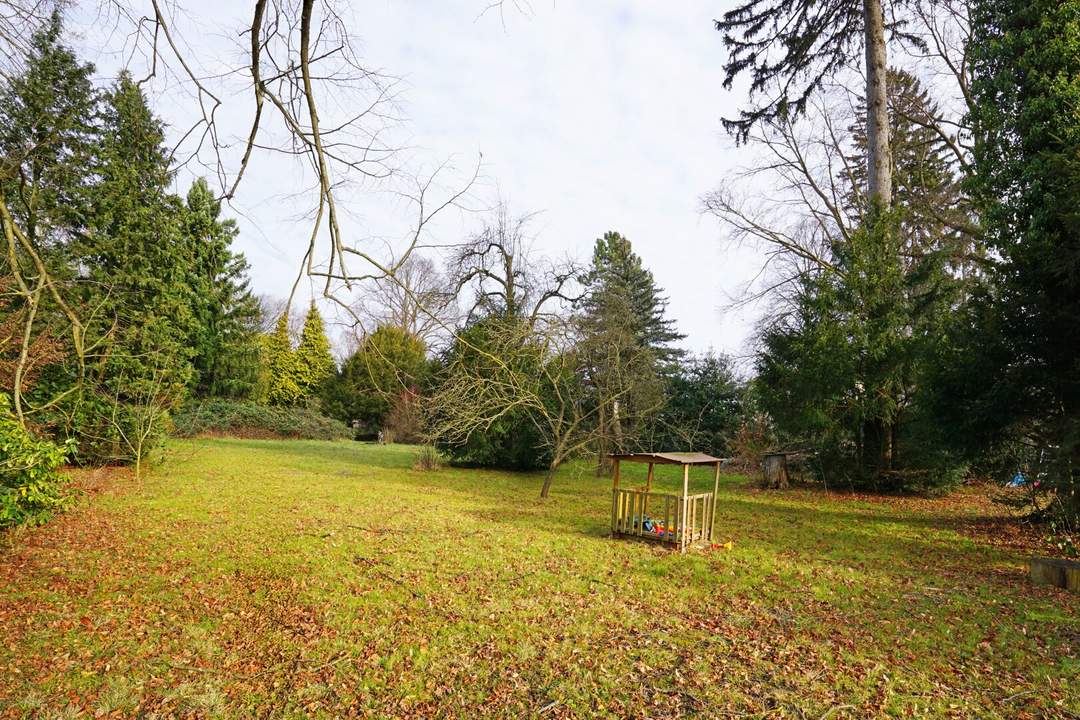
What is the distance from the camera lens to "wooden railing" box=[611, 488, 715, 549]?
7.88 metres

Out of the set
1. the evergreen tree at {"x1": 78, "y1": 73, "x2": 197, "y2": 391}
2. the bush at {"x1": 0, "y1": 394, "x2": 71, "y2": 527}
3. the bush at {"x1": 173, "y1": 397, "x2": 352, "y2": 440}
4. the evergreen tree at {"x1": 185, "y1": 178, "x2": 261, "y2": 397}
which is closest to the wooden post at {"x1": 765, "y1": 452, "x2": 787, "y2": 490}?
the bush at {"x1": 0, "y1": 394, "x2": 71, "y2": 527}

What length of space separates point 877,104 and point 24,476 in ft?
56.2

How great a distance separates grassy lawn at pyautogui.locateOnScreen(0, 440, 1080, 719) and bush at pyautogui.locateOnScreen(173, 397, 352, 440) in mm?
17564

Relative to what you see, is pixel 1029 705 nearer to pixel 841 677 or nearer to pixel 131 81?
pixel 841 677

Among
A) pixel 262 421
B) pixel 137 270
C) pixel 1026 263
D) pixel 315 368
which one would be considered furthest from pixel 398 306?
pixel 315 368

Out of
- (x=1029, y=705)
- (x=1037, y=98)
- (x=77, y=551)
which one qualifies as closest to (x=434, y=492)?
(x=77, y=551)

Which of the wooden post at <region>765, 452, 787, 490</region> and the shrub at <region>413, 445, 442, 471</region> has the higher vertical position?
the wooden post at <region>765, 452, 787, 490</region>

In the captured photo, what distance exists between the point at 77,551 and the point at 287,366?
22908 mm

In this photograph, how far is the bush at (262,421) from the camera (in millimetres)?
25375

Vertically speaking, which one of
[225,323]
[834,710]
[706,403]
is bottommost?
[834,710]

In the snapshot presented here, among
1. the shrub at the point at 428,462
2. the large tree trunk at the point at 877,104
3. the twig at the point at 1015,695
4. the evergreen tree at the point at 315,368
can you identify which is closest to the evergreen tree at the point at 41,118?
the twig at the point at 1015,695

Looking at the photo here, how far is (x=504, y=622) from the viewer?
5016 mm

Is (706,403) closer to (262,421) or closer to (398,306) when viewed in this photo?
(398,306)

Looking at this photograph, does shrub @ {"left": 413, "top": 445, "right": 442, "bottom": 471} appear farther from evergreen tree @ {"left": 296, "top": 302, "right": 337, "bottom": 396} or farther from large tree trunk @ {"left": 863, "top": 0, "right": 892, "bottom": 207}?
large tree trunk @ {"left": 863, "top": 0, "right": 892, "bottom": 207}
